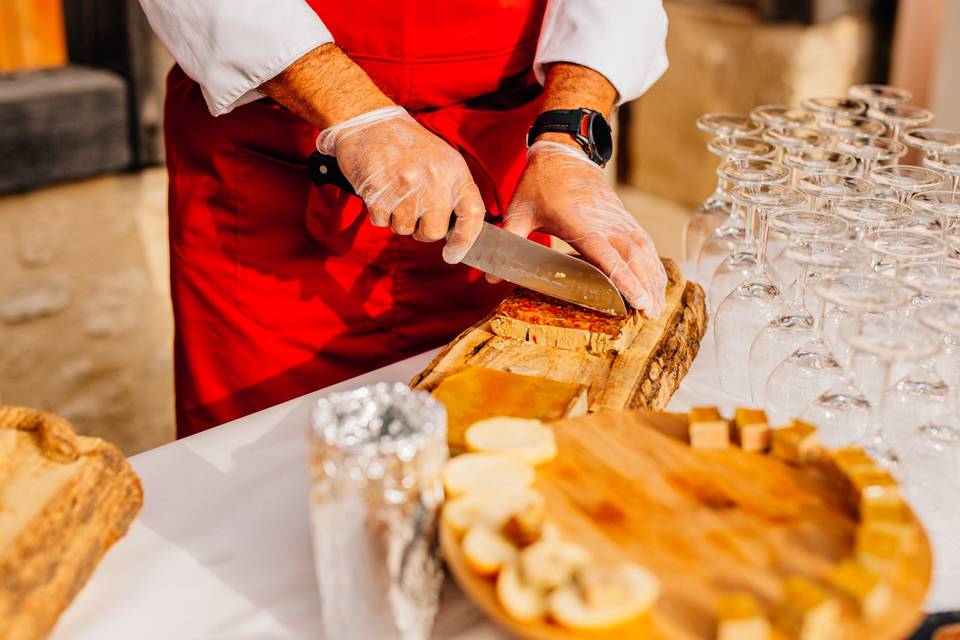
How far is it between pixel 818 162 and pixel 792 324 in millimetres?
293

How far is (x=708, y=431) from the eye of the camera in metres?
0.91

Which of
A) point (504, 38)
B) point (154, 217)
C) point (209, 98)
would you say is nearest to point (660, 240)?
point (154, 217)

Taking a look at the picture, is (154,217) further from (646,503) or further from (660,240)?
(646,503)

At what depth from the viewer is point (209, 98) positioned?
1.42 m

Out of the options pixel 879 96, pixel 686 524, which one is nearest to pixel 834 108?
pixel 879 96

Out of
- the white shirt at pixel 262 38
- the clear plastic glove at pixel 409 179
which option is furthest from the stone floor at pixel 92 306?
the clear plastic glove at pixel 409 179

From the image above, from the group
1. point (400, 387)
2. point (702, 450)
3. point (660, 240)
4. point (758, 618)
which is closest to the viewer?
point (758, 618)

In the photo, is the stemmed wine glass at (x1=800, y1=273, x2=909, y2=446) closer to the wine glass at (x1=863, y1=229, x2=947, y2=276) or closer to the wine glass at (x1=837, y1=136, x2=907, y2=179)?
the wine glass at (x1=863, y1=229, x2=947, y2=276)

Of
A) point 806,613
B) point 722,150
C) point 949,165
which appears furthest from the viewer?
A: point 722,150

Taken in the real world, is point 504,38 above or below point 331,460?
above

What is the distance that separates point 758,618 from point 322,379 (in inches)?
41.6

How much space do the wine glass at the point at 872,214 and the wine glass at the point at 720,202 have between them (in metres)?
0.19

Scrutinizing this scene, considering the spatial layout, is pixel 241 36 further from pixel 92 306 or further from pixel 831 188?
pixel 92 306

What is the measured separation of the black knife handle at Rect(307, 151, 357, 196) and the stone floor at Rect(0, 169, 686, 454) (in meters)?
1.62
